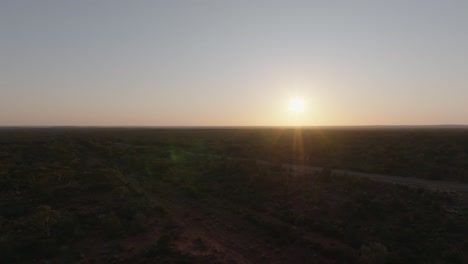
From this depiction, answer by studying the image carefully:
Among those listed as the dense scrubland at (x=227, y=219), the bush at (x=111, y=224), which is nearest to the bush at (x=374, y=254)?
the dense scrubland at (x=227, y=219)

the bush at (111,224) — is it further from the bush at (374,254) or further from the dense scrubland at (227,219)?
the bush at (374,254)

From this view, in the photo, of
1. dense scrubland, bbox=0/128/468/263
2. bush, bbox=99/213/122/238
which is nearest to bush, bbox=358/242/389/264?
dense scrubland, bbox=0/128/468/263

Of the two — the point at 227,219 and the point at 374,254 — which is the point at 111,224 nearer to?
the point at 227,219

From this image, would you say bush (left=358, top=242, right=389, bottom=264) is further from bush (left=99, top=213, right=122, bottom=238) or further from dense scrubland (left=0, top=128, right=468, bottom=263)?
bush (left=99, top=213, right=122, bottom=238)

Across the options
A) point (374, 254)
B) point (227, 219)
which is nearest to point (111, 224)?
point (227, 219)

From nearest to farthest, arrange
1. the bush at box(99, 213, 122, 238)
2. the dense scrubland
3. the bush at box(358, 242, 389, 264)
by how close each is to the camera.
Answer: the bush at box(358, 242, 389, 264)
the dense scrubland
the bush at box(99, 213, 122, 238)

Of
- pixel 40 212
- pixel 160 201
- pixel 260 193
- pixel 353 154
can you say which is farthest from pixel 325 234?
pixel 353 154

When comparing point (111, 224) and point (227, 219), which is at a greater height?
point (111, 224)

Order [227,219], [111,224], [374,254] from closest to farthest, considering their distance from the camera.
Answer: [374,254], [111,224], [227,219]

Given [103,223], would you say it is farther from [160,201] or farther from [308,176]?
[308,176]

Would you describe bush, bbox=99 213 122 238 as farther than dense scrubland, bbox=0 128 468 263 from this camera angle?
Yes

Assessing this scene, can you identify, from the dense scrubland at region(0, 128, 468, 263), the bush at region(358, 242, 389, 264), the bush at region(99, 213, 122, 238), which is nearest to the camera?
the bush at region(358, 242, 389, 264)

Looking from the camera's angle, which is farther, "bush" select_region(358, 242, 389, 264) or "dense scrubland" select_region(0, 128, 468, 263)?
"dense scrubland" select_region(0, 128, 468, 263)
